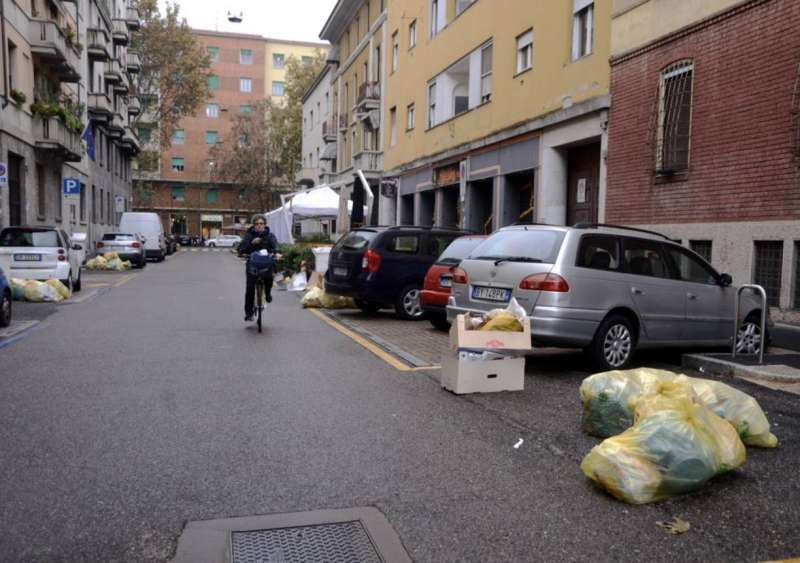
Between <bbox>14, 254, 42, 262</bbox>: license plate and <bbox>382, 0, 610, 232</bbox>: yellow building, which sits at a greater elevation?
<bbox>382, 0, 610, 232</bbox>: yellow building

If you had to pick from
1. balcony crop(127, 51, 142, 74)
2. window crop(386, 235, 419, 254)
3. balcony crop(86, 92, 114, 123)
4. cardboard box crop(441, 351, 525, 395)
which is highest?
balcony crop(127, 51, 142, 74)

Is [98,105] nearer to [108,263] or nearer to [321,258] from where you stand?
[108,263]

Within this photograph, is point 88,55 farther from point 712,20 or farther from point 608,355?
point 608,355

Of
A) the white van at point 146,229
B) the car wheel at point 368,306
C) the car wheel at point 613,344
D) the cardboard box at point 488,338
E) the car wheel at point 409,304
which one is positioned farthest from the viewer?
the white van at point 146,229

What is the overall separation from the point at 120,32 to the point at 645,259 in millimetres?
44490

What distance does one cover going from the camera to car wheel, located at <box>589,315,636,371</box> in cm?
768

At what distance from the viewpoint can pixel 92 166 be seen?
1597 inches

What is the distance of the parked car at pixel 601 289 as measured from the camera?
7504 mm

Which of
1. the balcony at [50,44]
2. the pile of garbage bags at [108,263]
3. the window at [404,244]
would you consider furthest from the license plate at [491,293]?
the balcony at [50,44]

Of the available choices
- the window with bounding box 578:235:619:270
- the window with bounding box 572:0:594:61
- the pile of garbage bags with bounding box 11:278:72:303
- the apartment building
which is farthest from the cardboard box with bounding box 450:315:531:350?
the apartment building

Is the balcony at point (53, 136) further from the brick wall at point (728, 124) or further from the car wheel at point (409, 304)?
the brick wall at point (728, 124)

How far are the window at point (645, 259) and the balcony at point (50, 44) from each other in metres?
25.8

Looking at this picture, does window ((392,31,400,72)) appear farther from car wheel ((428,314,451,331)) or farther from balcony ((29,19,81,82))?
car wheel ((428,314,451,331))

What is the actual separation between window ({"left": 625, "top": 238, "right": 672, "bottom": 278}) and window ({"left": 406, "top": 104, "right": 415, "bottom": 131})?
21686mm
